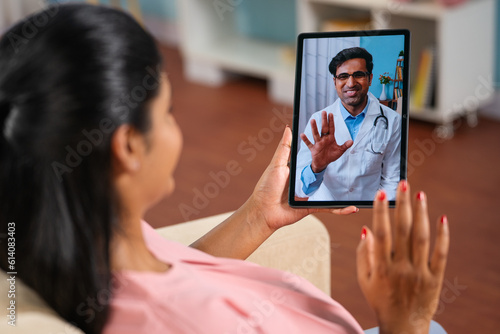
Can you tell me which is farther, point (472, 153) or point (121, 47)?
point (472, 153)

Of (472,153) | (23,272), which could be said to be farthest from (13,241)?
(472,153)

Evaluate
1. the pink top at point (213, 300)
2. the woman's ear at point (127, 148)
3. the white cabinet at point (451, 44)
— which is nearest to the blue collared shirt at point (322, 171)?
the pink top at point (213, 300)

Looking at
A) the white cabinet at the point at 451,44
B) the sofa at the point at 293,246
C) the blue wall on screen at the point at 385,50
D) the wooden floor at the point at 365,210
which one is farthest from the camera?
the white cabinet at the point at 451,44

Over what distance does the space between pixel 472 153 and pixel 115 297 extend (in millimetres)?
2468

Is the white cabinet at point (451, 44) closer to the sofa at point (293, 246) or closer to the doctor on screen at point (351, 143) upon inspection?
the sofa at point (293, 246)

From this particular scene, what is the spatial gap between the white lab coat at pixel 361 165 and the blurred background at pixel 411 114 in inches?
38.9

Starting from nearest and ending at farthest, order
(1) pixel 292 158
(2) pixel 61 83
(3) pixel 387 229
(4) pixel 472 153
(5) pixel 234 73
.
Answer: (2) pixel 61 83 → (3) pixel 387 229 → (1) pixel 292 158 → (4) pixel 472 153 → (5) pixel 234 73

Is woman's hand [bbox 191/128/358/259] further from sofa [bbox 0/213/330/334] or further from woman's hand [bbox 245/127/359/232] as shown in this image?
sofa [bbox 0/213/330/334]

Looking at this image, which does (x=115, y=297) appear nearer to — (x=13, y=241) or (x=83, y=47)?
(x=13, y=241)

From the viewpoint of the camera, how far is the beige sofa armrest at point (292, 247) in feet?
4.57

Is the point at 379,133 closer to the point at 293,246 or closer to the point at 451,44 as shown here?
the point at 293,246

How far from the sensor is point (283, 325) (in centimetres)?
96

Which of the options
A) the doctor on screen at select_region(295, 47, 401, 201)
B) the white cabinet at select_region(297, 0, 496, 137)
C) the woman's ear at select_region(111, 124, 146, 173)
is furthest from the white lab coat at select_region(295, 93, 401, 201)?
the white cabinet at select_region(297, 0, 496, 137)

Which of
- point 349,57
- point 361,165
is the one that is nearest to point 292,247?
point 361,165
